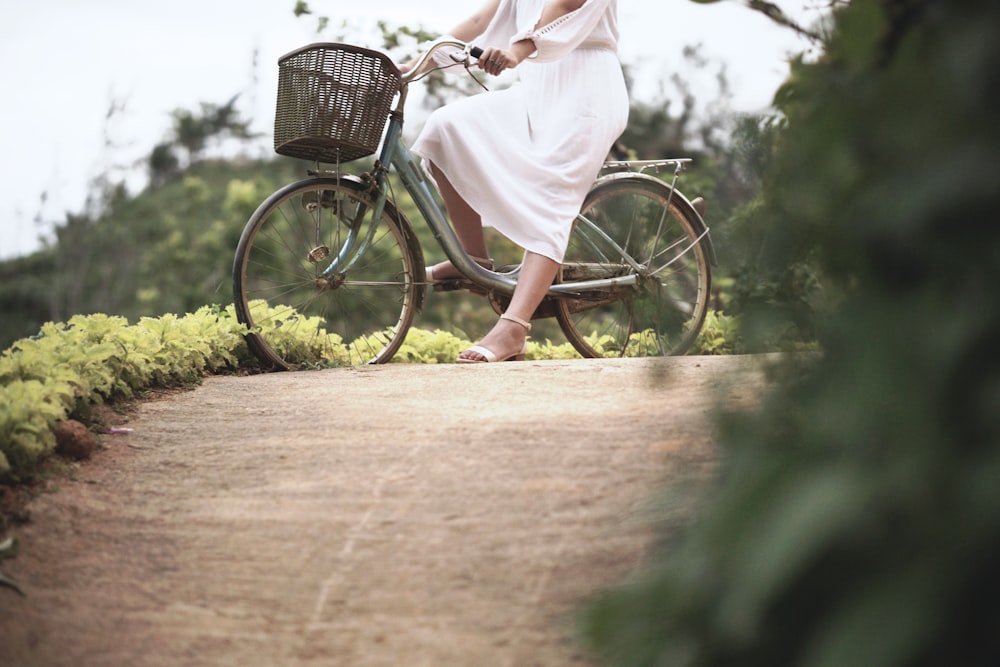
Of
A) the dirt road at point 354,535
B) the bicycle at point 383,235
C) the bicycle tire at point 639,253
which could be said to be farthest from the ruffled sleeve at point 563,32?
the dirt road at point 354,535

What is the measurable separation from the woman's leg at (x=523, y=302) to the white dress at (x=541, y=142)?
0.05 meters

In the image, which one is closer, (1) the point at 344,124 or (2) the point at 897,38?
(2) the point at 897,38

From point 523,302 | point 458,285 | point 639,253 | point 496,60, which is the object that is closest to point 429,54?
point 496,60

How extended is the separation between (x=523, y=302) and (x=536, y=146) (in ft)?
2.03

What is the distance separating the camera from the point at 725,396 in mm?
1076

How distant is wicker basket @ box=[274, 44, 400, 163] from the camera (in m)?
3.81

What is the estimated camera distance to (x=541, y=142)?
163 inches

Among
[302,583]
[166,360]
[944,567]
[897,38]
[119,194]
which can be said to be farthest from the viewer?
[119,194]

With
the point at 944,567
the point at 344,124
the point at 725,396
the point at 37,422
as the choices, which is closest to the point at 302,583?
the point at 37,422

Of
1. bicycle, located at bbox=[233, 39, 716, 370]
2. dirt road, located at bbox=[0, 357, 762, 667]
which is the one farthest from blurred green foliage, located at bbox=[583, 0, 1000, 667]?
bicycle, located at bbox=[233, 39, 716, 370]

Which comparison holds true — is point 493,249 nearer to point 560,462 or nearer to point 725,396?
point 560,462

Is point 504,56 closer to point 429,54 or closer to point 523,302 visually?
point 429,54

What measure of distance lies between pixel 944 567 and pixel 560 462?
1676 millimetres

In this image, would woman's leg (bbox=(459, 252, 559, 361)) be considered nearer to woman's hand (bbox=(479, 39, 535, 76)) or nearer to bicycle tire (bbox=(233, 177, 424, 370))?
bicycle tire (bbox=(233, 177, 424, 370))
